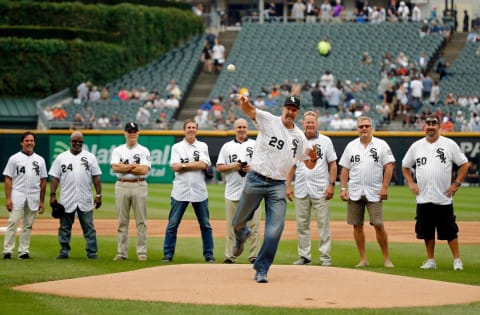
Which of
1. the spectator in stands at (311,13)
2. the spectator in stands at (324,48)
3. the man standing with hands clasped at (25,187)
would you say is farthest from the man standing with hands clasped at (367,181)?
the spectator in stands at (311,13)

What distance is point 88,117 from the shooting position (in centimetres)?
4022

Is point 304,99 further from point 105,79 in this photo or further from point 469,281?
point 469,281

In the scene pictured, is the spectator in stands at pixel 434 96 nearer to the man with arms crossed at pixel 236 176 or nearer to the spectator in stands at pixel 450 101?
the spectator in stands at pixel 450 101

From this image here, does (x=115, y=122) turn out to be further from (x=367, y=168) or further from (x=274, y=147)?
(x=274, y=147)

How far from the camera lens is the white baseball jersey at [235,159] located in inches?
591

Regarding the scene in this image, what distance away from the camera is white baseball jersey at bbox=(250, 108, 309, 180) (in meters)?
11.9

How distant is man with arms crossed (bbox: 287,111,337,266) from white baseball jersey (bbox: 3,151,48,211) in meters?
3.74

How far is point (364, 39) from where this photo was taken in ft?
152

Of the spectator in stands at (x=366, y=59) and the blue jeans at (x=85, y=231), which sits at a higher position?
the spectator in stands at (x=366, y=59)

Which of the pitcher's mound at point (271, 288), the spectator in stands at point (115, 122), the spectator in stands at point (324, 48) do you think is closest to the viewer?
the pitcher's mound at point (271, 288)

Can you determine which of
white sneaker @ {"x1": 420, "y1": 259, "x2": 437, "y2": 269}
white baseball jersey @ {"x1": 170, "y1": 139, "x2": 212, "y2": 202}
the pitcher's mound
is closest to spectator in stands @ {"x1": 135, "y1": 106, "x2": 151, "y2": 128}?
white baseball jersey @ {"x1": 170, "y1": 139, "x2": 212, "y2": 202}

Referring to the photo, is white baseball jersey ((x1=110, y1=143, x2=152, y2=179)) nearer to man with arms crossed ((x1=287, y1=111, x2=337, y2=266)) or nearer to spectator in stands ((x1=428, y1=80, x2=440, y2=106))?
man with arms crossed ((x1=287, y1=111, x2=337, y2=266))

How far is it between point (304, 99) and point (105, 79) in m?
11.2

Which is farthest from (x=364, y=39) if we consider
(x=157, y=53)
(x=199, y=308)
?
(x=199, y=308)
